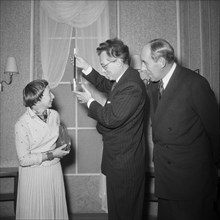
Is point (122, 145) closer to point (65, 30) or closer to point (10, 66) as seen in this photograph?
point (10, 66)

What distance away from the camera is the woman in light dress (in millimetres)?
1963

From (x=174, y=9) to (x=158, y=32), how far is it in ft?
1.34

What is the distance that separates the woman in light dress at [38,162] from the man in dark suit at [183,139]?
860 mm

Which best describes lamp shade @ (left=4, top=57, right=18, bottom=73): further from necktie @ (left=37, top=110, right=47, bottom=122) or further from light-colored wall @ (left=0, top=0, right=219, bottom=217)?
necktie @ (left=37, top=110, right=47, bottom=122)

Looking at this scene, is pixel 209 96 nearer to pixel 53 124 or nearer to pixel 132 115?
pixel 132 115

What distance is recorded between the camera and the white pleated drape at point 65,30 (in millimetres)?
3637

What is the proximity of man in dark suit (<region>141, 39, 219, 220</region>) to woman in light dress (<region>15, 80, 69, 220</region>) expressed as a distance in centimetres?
86

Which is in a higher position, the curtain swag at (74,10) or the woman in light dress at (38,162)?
the curtain swag at (74,10)

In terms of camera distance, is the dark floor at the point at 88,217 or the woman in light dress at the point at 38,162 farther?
the dark floor at the point at 88,217

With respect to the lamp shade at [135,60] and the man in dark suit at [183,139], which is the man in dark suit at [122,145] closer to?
the man in dark suit at [183,139]

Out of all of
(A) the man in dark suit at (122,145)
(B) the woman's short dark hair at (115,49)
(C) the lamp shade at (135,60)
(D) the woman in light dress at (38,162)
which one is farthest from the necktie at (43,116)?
(C) the lamp shade at (135,60)

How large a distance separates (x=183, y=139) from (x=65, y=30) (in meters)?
2.71

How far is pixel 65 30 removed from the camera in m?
3.71

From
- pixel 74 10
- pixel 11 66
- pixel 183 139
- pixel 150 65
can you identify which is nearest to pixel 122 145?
pixel 183 139
